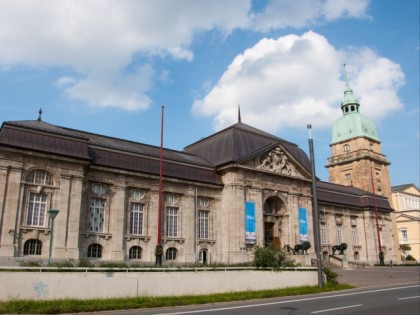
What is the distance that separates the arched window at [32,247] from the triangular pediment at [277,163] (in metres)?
22.4

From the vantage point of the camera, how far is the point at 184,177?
138ft

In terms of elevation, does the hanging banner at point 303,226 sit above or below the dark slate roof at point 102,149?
below

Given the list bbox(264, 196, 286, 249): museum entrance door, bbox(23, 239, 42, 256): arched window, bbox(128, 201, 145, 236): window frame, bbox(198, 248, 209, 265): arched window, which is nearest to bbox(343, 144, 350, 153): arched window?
bbox(264, 196, 286, 249): museum entrance door

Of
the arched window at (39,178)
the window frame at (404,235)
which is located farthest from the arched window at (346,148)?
the arched window at (39,178)

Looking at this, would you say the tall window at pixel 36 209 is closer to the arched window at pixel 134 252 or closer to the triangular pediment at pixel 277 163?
the arched window at pixel 134 252

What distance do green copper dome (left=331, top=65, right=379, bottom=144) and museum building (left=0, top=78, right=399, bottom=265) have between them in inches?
1086

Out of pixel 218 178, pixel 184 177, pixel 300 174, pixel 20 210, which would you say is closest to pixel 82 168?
pixel 20 210

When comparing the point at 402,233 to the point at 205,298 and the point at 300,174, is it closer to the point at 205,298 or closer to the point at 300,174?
Result: the point at 300,174

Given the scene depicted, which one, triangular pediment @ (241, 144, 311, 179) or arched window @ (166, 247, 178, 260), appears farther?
triangular pediment @ (241, 144, 311, 179)

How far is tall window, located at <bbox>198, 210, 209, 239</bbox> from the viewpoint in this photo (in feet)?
141

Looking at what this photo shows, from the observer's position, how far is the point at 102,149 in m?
38.1

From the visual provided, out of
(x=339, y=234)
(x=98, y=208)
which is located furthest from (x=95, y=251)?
(x=339, y=234)

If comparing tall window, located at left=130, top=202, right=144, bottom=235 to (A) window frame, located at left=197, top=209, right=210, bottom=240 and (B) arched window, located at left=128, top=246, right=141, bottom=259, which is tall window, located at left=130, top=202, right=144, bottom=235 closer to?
(B) arched window, located at left=128, top=246, right=141, bottom=259

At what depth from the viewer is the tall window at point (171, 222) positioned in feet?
132
